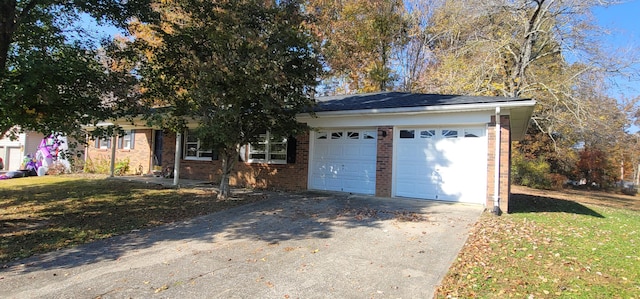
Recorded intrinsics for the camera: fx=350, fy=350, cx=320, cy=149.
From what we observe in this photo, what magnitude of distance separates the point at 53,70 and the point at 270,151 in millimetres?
7024

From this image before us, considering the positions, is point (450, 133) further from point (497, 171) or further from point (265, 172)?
point (265, 172)

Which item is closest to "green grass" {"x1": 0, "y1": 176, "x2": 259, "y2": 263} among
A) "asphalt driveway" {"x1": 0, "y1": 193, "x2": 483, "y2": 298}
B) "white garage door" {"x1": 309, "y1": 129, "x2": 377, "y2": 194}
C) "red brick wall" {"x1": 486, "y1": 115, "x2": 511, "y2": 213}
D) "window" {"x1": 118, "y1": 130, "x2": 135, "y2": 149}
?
"asphalt driveway" {"x1": 0, "y1": 193, "x2": 483, "y2": 298}

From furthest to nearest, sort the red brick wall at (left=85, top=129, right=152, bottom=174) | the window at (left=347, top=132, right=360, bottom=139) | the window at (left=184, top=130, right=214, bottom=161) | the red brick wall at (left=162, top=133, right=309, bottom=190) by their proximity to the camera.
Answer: the red brick wall at (left=85, top=129, right=152, bottom=174) < the window at (left=184, top=130, right=214, bottom=161) < the red brick wall at (left=162, top=133, right=309, bottom=190) < the window at (left=347, top=132, right=360, bottom=139)

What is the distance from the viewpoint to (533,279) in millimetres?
4262

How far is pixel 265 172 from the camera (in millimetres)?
12297

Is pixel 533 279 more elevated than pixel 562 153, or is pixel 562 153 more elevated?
pixel 562 153

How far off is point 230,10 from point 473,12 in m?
14.9

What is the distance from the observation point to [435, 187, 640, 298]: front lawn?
395 centimetres

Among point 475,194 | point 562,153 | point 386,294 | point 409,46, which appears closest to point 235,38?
point 386,294

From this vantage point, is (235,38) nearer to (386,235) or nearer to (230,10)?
(230,10)

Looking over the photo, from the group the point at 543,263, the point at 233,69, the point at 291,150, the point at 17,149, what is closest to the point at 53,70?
the point at 233,69

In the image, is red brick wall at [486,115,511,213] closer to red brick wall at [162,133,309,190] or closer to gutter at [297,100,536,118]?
gutter at [297,100,536,118]

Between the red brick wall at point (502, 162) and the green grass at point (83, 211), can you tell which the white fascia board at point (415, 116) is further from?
the green grass at point (83, 211)

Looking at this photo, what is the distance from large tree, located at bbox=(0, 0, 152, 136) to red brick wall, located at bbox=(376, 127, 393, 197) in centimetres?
663
